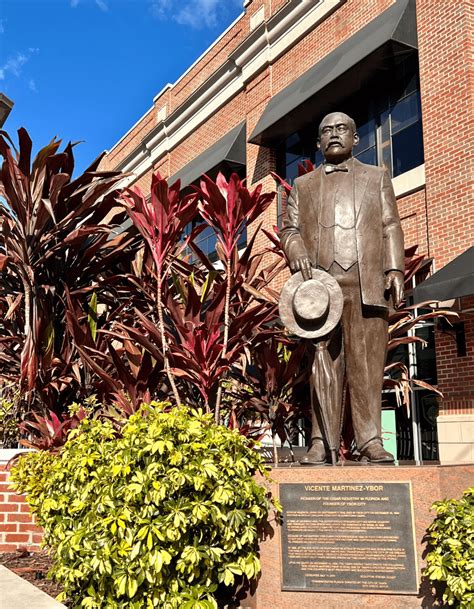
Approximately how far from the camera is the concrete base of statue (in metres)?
3.82

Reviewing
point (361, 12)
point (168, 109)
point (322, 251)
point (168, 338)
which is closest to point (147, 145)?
point (168, 109)

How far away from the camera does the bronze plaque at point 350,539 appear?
3842mm

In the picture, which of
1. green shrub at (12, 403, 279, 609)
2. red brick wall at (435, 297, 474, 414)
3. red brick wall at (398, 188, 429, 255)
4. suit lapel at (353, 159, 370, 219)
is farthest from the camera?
red brick wall at (398, 188, 429, 255)

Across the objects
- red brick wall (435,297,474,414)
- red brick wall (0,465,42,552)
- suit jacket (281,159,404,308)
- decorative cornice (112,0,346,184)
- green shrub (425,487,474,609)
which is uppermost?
decorative cornice (112,0,346,184)

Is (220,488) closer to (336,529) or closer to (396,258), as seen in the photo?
(336,529)

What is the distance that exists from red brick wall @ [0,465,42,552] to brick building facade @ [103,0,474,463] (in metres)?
5.08

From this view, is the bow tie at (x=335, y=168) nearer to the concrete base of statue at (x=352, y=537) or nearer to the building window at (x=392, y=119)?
the concrete base of statue at (x=352, y=537)

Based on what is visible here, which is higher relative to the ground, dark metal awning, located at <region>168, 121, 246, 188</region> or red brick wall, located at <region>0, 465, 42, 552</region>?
dark metal awning, located at <region>168, 121, 246, 188</region>

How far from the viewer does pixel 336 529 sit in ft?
13.1

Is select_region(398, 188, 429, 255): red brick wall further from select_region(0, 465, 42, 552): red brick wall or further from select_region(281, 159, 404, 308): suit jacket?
select_region(0, 465, 42, 552): red brick wall

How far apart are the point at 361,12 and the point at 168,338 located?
965 centimetres

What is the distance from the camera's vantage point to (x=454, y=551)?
11.4 feet

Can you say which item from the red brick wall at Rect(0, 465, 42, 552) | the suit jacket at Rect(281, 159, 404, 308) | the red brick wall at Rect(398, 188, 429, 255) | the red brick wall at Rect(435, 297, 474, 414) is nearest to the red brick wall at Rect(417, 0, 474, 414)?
the red brick wall at Rect(435, 297, 474, 414)

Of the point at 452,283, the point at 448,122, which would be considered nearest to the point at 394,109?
the point at 448,122
